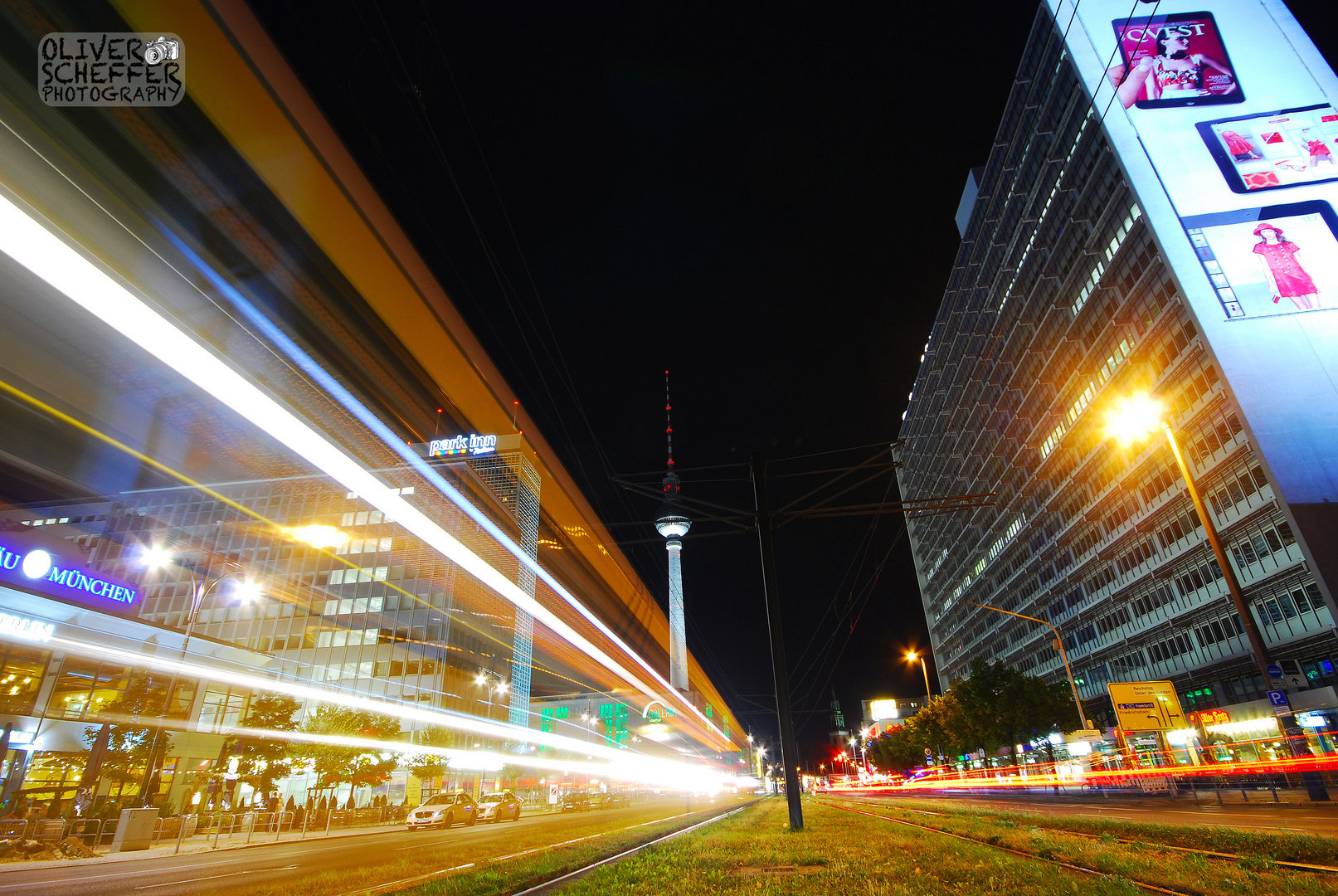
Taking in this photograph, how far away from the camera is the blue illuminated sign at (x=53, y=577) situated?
20031 millimetres

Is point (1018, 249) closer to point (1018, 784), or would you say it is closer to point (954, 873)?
point (1018, 784)

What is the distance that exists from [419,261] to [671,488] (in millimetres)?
10449

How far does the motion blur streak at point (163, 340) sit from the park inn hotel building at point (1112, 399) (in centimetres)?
4135

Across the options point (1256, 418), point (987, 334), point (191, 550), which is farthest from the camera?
point (987, 334)

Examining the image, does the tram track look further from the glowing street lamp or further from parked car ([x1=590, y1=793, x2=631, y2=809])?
parked car ([x1=590, y1=793, x2=631, y2=809])

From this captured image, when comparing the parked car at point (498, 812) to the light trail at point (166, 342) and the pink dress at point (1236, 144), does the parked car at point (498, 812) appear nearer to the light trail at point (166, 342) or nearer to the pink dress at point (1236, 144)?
the light trail at point (166, 342)

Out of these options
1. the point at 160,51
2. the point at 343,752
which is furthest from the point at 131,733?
the point at 160,51

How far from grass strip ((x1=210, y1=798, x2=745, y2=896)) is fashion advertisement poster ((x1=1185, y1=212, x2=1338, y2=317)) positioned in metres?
45.5

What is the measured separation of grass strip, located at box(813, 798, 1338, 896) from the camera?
4945 millimetres

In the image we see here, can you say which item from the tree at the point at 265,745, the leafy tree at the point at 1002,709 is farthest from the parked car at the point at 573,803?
the leafy tree at the point at 1002,709

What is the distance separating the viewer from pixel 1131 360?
45.4 meters

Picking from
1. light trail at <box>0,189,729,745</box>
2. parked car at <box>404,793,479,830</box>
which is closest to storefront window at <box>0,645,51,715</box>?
parked car at <box>404,793,479,830</box>

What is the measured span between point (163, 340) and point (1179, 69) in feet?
197

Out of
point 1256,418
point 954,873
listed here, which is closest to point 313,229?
point 954,873
